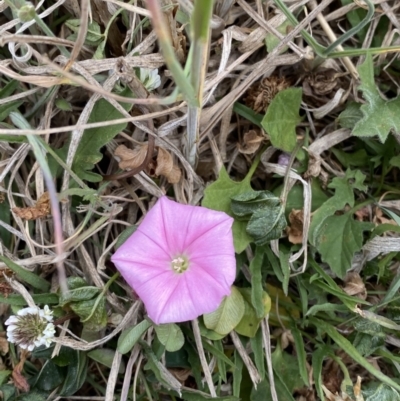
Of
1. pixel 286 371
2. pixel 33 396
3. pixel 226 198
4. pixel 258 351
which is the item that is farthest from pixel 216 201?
pixel 33 396

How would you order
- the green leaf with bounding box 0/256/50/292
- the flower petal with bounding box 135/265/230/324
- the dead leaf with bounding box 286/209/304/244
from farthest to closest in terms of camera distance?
the dead leaf with bounding box 286/209/304/244
the green leaf with bounding box 0/256/50/292
the flower petal with bounding box 135/265/230/324

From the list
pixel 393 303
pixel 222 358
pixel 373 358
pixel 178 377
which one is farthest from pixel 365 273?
pixel 178 377

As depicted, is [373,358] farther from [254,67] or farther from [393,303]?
[254,67]

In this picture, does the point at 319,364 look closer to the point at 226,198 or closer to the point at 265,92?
the point at 226,198

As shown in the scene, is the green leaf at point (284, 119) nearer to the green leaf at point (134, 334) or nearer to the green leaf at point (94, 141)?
the green leaf at point (94, 141)

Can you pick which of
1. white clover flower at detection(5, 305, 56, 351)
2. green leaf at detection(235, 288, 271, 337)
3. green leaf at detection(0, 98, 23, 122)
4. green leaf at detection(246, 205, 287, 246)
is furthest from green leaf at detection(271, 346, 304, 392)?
green leaf at detection(0, 98, 23, 122)

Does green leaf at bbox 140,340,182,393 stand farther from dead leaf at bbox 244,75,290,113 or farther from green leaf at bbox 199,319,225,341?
dead leaf at bbox 244,75,290,113

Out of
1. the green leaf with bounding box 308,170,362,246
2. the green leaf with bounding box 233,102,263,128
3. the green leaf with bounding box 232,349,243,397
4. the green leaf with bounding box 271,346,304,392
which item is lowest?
the green leaf with bounding box 271,346,304,392
